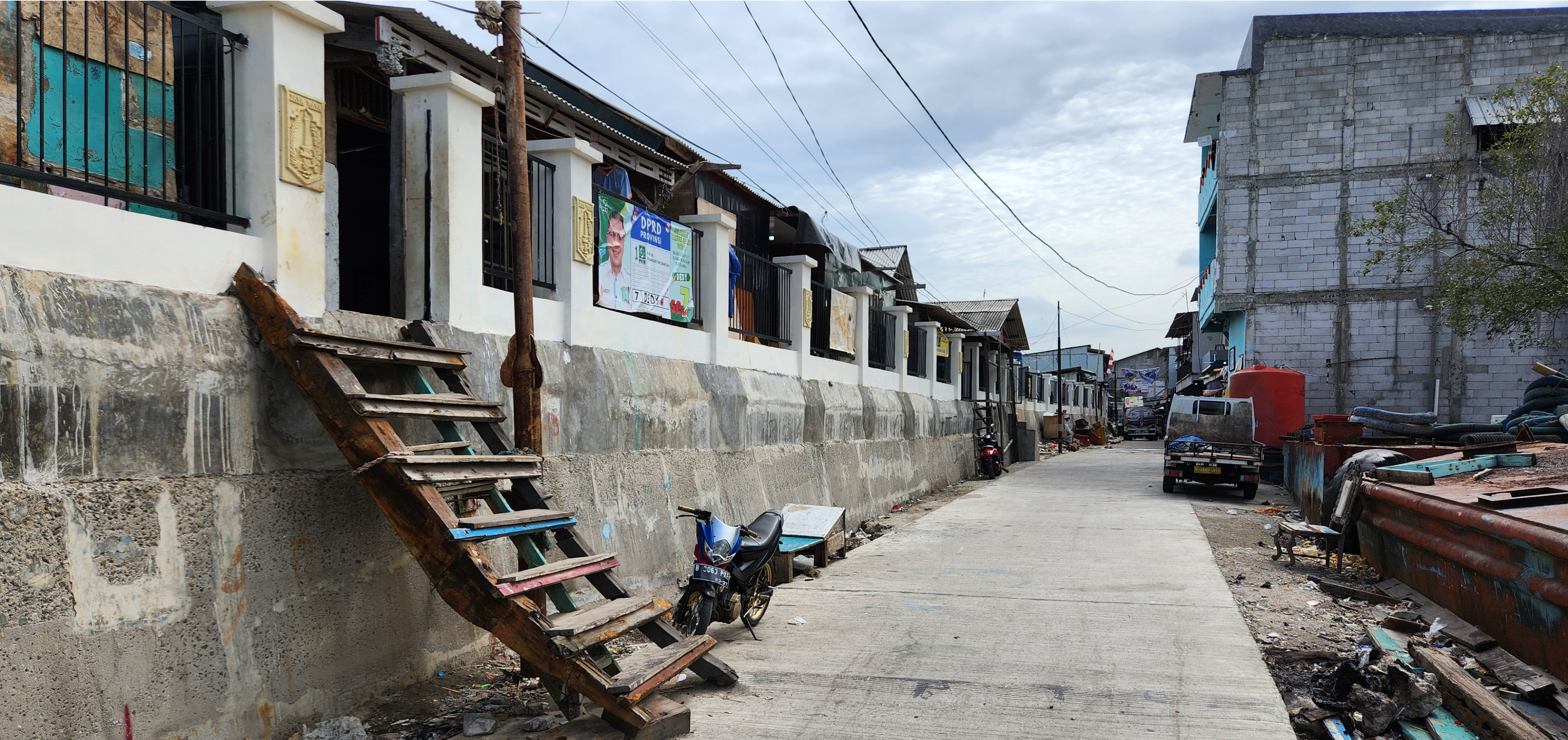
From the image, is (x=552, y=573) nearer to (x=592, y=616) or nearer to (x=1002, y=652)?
(x=592, y=616)

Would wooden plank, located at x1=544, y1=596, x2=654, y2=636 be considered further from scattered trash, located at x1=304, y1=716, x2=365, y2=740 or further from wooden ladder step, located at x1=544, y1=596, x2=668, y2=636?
scattered trash, located at x1=304, y1=716, x2=365, y2=740

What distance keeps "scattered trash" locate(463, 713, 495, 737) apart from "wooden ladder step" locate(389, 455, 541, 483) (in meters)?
1.14

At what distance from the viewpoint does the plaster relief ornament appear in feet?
23.5

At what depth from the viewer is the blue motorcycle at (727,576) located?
6.07m

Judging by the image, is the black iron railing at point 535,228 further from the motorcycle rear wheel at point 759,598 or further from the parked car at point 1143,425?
the parked car at point 1143,425

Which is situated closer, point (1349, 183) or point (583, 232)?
point (583, 232)

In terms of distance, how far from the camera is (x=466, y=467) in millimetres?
4562

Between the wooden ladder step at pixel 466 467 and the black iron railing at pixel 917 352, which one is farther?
the black iron railing at pixel 917 352

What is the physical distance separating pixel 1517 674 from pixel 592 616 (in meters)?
4.87

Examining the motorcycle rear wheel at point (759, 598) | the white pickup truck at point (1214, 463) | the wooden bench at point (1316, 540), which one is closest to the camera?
the motorcycle rear wheel at point (759, 598)

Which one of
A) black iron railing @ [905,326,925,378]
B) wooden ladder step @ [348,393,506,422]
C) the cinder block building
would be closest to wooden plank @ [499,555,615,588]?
wooden ladder step @ [348,393,506,422]

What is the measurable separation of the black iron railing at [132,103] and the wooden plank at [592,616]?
245cm

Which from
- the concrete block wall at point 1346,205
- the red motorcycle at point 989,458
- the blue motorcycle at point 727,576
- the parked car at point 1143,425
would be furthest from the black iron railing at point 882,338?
the parked car at point 1143,425

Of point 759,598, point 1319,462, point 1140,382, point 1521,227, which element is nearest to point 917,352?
point 1319,462
